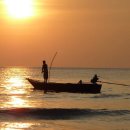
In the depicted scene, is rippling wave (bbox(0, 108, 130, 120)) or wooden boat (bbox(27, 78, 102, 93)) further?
wooden boat (bbox(27, 78, 102, 93))

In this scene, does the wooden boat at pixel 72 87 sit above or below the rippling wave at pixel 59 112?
above

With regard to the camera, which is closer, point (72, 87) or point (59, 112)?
point (59, 112)

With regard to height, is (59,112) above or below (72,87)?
below

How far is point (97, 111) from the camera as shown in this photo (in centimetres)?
2458

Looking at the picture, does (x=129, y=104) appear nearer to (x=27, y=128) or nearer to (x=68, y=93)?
(x=68, y=93)

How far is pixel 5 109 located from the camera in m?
24.4

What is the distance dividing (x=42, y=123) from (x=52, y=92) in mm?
16036

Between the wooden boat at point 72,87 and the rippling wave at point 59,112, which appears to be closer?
the rippling wave at point 59,112

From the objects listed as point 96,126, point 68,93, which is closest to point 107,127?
point 96,126

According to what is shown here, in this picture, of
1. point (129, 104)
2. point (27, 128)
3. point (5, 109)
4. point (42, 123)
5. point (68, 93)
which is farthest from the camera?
point (68, 93)

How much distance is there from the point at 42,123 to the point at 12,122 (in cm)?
131

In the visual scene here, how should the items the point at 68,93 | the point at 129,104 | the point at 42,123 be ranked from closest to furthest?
the point at 42,123, the point at 129,104, the point at 68,93

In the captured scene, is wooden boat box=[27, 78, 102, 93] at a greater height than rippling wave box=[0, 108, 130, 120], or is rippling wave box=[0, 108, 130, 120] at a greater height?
wooden boat box=[27, 78, 102, 93]

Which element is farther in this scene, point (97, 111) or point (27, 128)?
point (97, 111)
